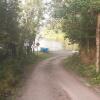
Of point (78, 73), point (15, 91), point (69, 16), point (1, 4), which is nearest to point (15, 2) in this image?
point (1, 4)

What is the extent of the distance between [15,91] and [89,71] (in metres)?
8.25

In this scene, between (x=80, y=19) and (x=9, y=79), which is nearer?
(x=9, y=79)

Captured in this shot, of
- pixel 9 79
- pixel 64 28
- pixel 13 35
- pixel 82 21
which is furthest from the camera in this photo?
pixel 64 28

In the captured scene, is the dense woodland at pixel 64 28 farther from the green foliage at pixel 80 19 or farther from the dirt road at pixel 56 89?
the dirt road at pixel 56 89

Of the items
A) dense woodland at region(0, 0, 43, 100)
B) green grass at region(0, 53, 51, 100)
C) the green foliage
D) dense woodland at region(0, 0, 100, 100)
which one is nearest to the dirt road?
green grass at region(0, 53, 51, 100)

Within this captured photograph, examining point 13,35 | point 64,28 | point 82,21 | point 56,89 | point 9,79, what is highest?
point 82,21

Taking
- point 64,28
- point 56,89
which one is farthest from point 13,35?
point 56,89

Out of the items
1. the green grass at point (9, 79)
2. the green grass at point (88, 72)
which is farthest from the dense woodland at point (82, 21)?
the green grass at point (9, 79)

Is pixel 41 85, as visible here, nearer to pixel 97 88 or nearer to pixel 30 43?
pixel 97 88

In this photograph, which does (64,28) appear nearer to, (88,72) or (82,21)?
(82,21)

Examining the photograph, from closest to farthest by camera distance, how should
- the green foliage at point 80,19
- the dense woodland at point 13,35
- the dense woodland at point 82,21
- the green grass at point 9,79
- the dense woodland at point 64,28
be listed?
1. the green grass at point 9,79
2. the dense woodland at point 13,35
3. the dense woodland at point 64,28
4. the green foliage at point 80,19
5. the dense woodland at point 82,21

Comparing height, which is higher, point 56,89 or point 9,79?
point 9,79

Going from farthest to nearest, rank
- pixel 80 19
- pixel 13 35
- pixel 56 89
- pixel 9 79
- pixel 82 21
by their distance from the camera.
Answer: pixel 13 35 < pixel 80 19 < pixel 82 21 < pixel 9 79 < pixel 56 89

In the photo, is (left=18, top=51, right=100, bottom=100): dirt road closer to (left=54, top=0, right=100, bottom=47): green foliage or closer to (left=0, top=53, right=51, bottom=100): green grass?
(left=0, top=53, right=51, bottom=100): green grass
